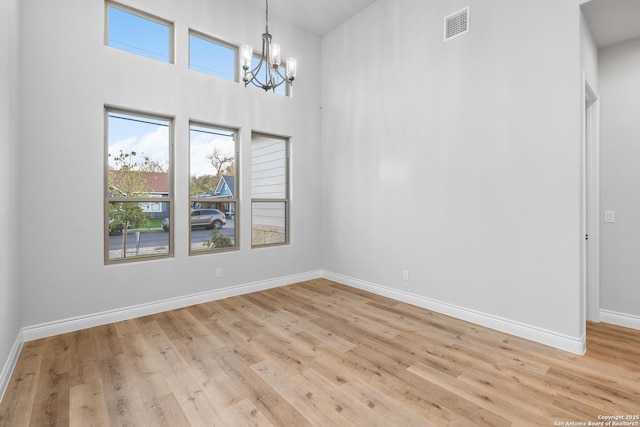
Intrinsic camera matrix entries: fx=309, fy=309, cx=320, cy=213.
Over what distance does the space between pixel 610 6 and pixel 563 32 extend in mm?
410

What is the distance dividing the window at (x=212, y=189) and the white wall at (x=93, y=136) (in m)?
0.15

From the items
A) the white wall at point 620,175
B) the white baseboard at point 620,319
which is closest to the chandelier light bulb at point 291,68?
the white wall at point 620,175

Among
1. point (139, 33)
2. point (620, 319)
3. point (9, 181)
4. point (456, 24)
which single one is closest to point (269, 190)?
point (139, 33)

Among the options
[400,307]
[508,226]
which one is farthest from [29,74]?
[508,226]

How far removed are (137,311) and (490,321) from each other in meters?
3.78

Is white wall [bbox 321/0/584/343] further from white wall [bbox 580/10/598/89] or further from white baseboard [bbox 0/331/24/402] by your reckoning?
white baseboard [bbox 0/331/24/402]

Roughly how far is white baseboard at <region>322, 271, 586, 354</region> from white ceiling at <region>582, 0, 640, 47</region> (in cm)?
282

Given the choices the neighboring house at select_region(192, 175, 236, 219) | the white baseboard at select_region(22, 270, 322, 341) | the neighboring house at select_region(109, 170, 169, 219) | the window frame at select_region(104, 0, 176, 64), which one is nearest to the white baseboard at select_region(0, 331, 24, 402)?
the white baseboard at select_region(22, 270, 322, 341)

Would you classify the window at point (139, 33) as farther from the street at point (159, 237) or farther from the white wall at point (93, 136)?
the street at point (159, 237)

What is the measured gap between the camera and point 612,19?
111 inches

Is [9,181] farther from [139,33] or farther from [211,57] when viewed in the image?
[211,57]

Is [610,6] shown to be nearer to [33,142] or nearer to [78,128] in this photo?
[78,128]

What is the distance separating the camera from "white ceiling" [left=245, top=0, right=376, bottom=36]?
4281 millimetres

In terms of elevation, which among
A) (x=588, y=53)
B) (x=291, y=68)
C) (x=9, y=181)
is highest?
(x=588, y=53)
